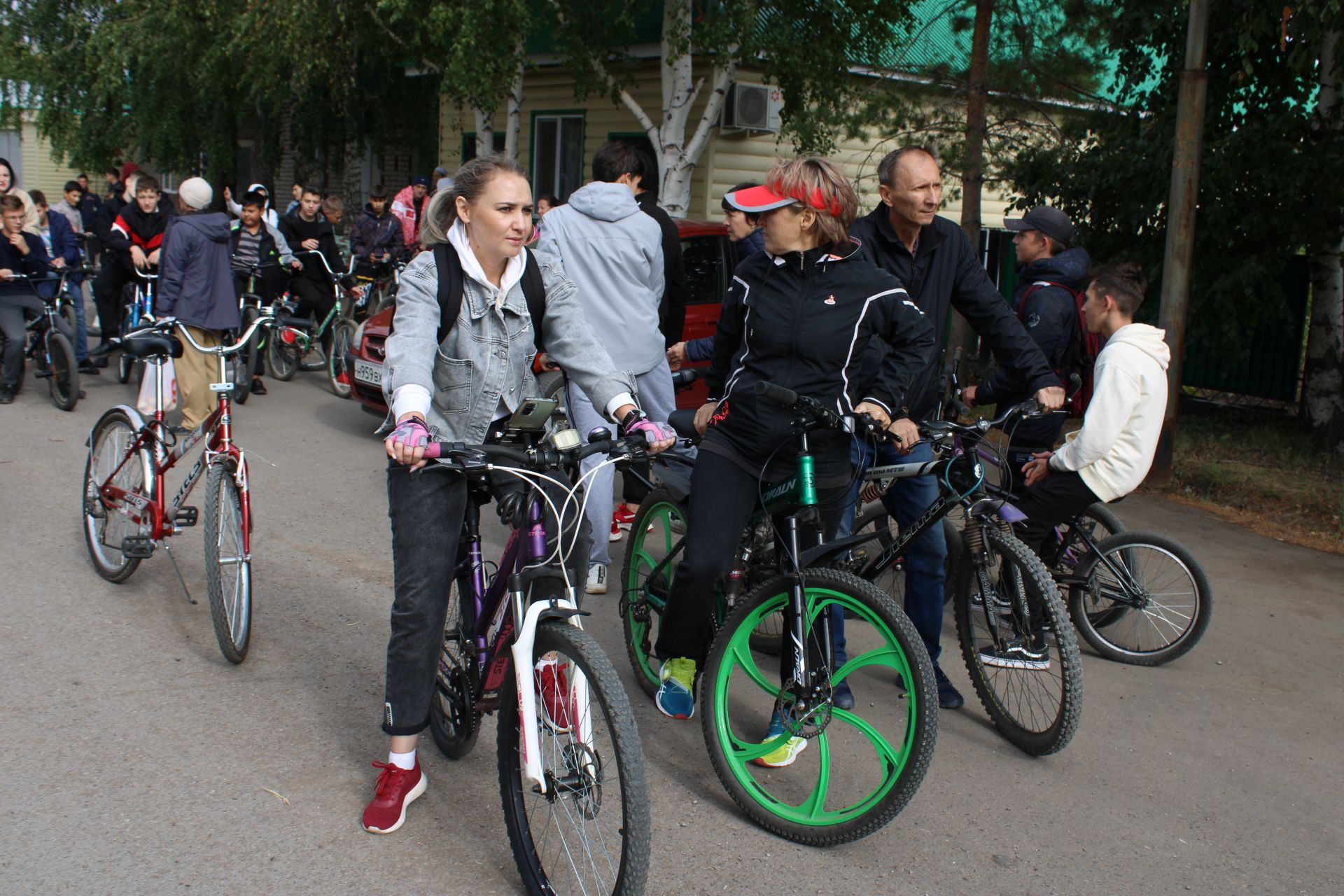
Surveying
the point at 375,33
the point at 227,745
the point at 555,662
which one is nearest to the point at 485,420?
the point at 555,662

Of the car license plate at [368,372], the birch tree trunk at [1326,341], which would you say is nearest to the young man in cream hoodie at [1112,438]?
the car license plate at [368,372]

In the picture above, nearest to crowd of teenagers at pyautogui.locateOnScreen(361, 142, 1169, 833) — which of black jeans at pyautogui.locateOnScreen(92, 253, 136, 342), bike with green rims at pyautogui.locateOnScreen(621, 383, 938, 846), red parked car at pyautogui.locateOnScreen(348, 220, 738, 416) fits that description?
bike with green rims at pyautogui.locateOnScreen(621, 383, 938, 846)

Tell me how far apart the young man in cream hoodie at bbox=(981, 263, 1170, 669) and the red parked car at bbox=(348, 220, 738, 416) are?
4.02 meters

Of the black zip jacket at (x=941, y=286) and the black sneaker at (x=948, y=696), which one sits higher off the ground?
the black zip jacket at (x=941, y=286)

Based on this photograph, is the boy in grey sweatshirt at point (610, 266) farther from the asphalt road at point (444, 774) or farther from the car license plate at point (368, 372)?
the car license plate at point (368, 372)

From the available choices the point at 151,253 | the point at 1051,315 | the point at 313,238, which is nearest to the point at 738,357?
the point at 1051,315

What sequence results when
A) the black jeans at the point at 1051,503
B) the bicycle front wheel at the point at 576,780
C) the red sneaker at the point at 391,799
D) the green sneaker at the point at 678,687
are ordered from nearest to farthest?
the bicycle front wheel at the point at 576,780, the red sneaker at the point at 391,799, the green sneaker at the point at 678,687, the black jeans at the point at 1051,503

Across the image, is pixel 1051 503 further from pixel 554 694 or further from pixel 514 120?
pixel 514 120

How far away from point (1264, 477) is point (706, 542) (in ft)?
22.4

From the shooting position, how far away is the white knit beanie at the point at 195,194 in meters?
8.44

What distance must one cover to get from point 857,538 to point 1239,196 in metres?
7.79

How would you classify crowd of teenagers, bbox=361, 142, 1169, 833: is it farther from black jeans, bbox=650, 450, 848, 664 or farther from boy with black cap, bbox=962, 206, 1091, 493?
boy with black cap, bbox=962, 206, 1091, 493

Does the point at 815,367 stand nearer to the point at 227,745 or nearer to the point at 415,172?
the point at 227,745

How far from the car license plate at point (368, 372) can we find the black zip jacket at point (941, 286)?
220 inches
